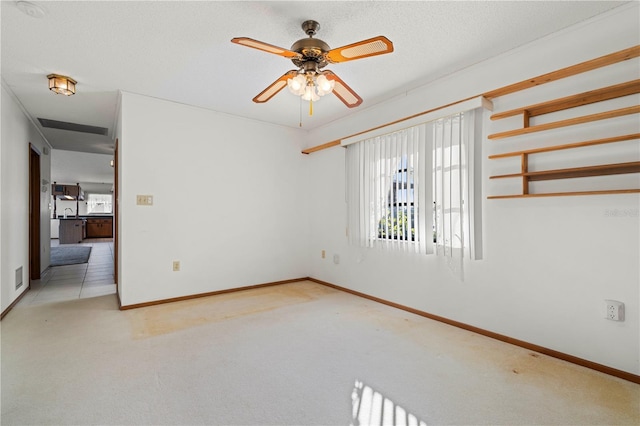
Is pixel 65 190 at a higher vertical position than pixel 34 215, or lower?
higher

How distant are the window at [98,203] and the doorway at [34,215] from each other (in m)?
12.4

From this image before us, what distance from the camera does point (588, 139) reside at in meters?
2.11

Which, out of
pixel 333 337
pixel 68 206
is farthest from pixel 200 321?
pixel 68 206

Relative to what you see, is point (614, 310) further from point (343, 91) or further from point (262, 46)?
point (262, 46)

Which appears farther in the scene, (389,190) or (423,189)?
(389,190)

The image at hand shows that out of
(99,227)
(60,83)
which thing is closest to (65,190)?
(99,227)

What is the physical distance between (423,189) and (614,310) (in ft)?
5.30

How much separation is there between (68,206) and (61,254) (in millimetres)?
8901

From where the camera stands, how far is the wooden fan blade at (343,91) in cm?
210

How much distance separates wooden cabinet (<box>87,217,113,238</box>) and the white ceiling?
11313mm

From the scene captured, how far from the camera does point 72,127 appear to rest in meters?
4.67

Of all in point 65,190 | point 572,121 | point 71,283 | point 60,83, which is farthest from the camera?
point 65,190

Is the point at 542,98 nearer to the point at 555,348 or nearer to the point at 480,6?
the point at 480,6

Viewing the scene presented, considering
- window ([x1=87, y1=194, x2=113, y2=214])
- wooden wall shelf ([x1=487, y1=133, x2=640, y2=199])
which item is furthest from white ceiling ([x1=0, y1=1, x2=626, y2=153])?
window ([x1=87, y1=194, x2=113, y2=214])
